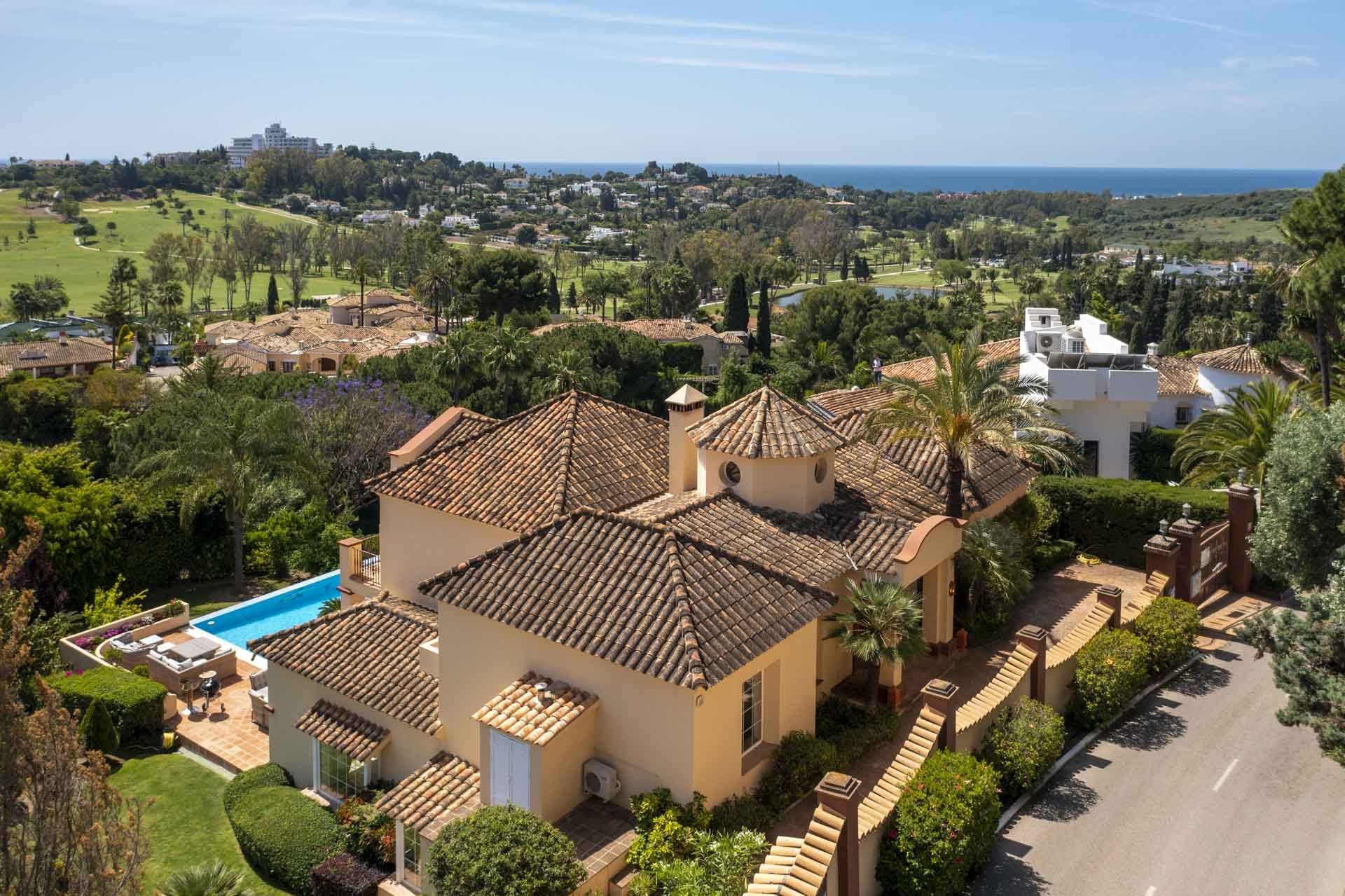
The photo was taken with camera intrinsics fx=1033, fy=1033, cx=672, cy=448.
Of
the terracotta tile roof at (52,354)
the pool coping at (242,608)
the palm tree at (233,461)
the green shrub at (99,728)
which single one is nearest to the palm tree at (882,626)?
the green shrub at (99,728)

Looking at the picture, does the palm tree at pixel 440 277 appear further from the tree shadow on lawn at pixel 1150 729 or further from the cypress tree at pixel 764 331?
the tree shadow on lawn at pixel 1150 729

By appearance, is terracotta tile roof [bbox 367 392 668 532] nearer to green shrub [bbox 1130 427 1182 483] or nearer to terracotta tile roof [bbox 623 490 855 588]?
terracotta tile roof [bbox 623 490 855 588]

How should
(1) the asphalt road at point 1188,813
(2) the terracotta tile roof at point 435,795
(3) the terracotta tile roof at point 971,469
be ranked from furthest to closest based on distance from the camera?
→ 1. (3) the terracotta tile roof at point 971,469
2. (2) the terracotta tile roof at point 435,795
3. (1) the asphalt road at point 1188,813

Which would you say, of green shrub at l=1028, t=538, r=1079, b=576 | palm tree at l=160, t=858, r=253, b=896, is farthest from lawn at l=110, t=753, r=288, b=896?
green shrub at l=1028, t=538, r=1079, b=576

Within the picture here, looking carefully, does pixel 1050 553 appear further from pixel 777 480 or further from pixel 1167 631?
pixel 777 480

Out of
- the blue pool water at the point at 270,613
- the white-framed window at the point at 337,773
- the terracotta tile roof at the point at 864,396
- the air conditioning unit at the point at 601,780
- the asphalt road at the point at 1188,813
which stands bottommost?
the blue pool water at the point at 270,613
